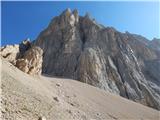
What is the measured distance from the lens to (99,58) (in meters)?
64.4

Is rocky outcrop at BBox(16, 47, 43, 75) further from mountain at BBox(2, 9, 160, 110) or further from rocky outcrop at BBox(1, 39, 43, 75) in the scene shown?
mountain at BBox(2, 9, 160, 110)

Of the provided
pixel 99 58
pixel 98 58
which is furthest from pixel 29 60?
pixel 99 58

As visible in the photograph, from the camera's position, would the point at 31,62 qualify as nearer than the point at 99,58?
Yes

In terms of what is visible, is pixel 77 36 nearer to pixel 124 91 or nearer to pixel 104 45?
pixel 104 45

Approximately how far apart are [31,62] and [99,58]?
2640 cm

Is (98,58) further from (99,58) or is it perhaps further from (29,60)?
(29,60)

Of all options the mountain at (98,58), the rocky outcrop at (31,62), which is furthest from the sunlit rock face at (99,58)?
the rocky outcrop at (31,62)

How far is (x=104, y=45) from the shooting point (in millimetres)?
71188

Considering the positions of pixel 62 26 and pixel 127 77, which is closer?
pixel 127 77

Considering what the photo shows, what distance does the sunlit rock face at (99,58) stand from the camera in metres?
57.6

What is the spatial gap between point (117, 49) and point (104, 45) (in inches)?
149

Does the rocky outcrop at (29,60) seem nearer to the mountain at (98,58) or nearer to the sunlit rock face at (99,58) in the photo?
the mountain at (98,58)

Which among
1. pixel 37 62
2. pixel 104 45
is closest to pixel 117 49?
pixel 104 45

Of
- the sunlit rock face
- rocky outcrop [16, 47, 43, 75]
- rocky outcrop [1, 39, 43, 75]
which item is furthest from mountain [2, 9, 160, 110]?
rocky outcrop [16, 47, 43, 75]
